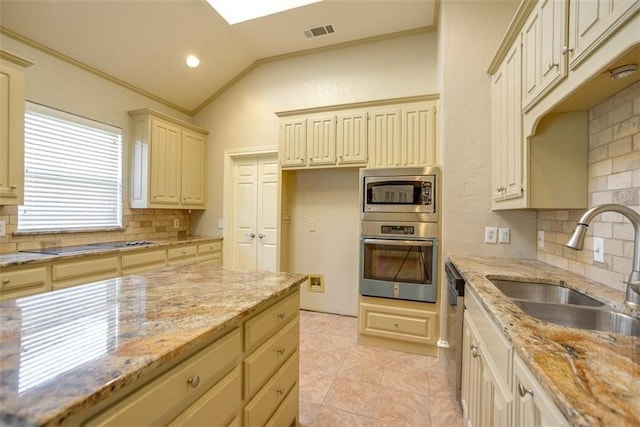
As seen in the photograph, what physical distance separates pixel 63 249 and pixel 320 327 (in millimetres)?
2656

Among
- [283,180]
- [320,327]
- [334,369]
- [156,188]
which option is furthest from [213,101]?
[334,369]

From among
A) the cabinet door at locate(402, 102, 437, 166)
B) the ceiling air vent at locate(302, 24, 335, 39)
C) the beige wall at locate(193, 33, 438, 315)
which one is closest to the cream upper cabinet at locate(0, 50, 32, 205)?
the beige wall at locate(193, 33, 438, 315)

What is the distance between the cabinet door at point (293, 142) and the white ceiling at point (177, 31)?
1.14m

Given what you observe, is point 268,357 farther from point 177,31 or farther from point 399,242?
point 177,31

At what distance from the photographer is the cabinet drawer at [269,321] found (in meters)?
1.22

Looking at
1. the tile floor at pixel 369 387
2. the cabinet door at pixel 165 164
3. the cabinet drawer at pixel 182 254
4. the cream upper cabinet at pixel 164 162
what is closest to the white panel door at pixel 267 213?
the cabinet drawer at pixel 182 254

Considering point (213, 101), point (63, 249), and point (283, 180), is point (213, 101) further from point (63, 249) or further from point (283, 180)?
point (63, 249)

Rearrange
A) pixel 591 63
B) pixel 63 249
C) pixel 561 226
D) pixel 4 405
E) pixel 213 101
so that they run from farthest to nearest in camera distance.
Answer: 1. pixel 213 101
2. pixel 63 249
3. pixel 561 226
4. pixel 591 63
5. pixel 4 405

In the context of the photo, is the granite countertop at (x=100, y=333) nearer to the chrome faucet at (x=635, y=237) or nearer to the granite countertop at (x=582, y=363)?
the granite countertop at (x=582, y=363)

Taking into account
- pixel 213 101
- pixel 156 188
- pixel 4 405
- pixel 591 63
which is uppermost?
pixel 213 101

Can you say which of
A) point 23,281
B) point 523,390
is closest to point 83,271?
point 23,281

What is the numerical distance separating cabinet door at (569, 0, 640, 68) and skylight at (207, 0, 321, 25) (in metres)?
2.58

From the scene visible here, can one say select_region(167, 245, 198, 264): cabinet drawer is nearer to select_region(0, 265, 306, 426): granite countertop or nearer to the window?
the window

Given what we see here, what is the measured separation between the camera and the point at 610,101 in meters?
1.47
